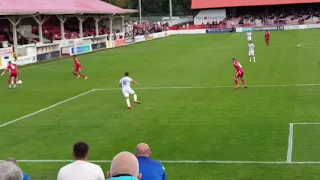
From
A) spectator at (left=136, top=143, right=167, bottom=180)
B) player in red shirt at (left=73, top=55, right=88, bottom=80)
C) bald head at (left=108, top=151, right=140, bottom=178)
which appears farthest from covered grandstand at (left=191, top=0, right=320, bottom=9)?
bald head at (left=108, top=151, right=140, bottom=178)

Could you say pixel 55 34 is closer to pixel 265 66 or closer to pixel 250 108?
pixel 265 66

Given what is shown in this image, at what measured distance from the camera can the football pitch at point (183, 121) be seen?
12992 millimetres

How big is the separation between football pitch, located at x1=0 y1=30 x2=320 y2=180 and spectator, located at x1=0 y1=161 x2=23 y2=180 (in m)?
7.00

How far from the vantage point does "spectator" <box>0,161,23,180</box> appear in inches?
204

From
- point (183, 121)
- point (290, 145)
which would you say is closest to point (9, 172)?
point (290, 145)

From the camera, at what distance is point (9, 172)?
5.19m

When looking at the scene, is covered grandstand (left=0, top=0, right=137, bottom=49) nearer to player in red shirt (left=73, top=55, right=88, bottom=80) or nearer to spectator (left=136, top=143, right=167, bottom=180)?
player in red shirt (left=73, top=55, right=88, bottom=80)

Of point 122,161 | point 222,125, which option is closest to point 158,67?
A: point 222,125

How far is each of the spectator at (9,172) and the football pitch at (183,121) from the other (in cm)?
700

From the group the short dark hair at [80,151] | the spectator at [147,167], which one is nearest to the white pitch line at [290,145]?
the spectator at [147,167]

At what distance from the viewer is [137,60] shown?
4278 centimetres

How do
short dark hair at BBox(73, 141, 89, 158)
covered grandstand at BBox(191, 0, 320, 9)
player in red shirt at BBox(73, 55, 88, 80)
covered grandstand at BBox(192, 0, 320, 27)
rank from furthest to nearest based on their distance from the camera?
covered grandstand at BBox(191, 0, 320, 9) → covered grandstand at BBox(192, 0, 320, 27) → player in red shirt at BBox(73, 55, 88, 80) → short dark hair at BBox(73, 141, 89, 158)

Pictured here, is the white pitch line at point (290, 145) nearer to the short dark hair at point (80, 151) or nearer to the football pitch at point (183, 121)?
the football pitch at point (183, 121)

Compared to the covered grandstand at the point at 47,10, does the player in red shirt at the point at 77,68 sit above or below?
below
